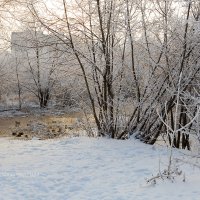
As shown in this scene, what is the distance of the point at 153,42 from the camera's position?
12812 millimetres

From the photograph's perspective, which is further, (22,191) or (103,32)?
(103,32)

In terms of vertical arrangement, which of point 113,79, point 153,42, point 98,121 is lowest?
point 98,121

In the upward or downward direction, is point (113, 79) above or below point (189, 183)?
above

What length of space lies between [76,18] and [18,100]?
1054 inches

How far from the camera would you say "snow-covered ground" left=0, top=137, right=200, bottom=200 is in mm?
7078

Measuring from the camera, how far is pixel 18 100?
38594 mm

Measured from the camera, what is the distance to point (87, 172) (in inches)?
339

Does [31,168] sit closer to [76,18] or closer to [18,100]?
[76,18]

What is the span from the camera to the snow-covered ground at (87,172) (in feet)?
23.2

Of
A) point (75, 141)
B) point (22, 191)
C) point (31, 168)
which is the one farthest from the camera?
point (75, 141)

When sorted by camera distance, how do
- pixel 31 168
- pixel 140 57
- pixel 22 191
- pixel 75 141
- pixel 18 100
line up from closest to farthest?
pixel 22 191 < pixel 31 168 < pixel 75 141 < pixel 140 57 < pixel 18 100

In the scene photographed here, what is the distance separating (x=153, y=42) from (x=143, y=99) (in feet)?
5.26

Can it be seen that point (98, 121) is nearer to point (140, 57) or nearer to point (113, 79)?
point (113, 79)

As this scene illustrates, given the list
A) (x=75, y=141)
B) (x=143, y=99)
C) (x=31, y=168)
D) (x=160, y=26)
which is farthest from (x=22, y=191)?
(x=160, y=26)
